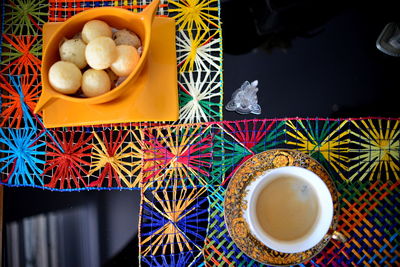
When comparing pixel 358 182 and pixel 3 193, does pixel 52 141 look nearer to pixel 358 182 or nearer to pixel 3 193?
pixel 3 193

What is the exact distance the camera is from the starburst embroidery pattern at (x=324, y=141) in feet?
1.96

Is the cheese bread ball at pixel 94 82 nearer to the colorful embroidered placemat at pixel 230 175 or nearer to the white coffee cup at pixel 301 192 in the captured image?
the colorful embroidered placemat at pixel 230 175

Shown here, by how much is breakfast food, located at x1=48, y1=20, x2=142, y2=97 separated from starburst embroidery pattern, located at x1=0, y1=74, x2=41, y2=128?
13 centimetres

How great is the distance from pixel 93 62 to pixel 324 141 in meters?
0.39

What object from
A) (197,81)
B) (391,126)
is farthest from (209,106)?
(391,126)

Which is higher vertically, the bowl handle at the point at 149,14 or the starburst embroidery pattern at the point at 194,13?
the starburst embroidery pattern at the point at 194,13

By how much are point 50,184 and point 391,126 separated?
59 cm

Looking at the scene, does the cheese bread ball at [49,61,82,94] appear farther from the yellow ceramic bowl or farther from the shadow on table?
the shadow on table

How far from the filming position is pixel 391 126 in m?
0.60

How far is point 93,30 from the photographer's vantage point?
0.53 metres

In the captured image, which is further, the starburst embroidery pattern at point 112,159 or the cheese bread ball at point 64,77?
the starburst embroidery pattern at point 112,159

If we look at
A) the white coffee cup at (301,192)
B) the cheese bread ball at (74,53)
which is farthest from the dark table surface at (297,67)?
the cheese bread ball at (74,53)

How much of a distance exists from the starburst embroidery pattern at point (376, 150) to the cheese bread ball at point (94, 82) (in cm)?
41

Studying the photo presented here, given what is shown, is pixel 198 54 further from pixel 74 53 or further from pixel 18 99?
pixel 18 99
